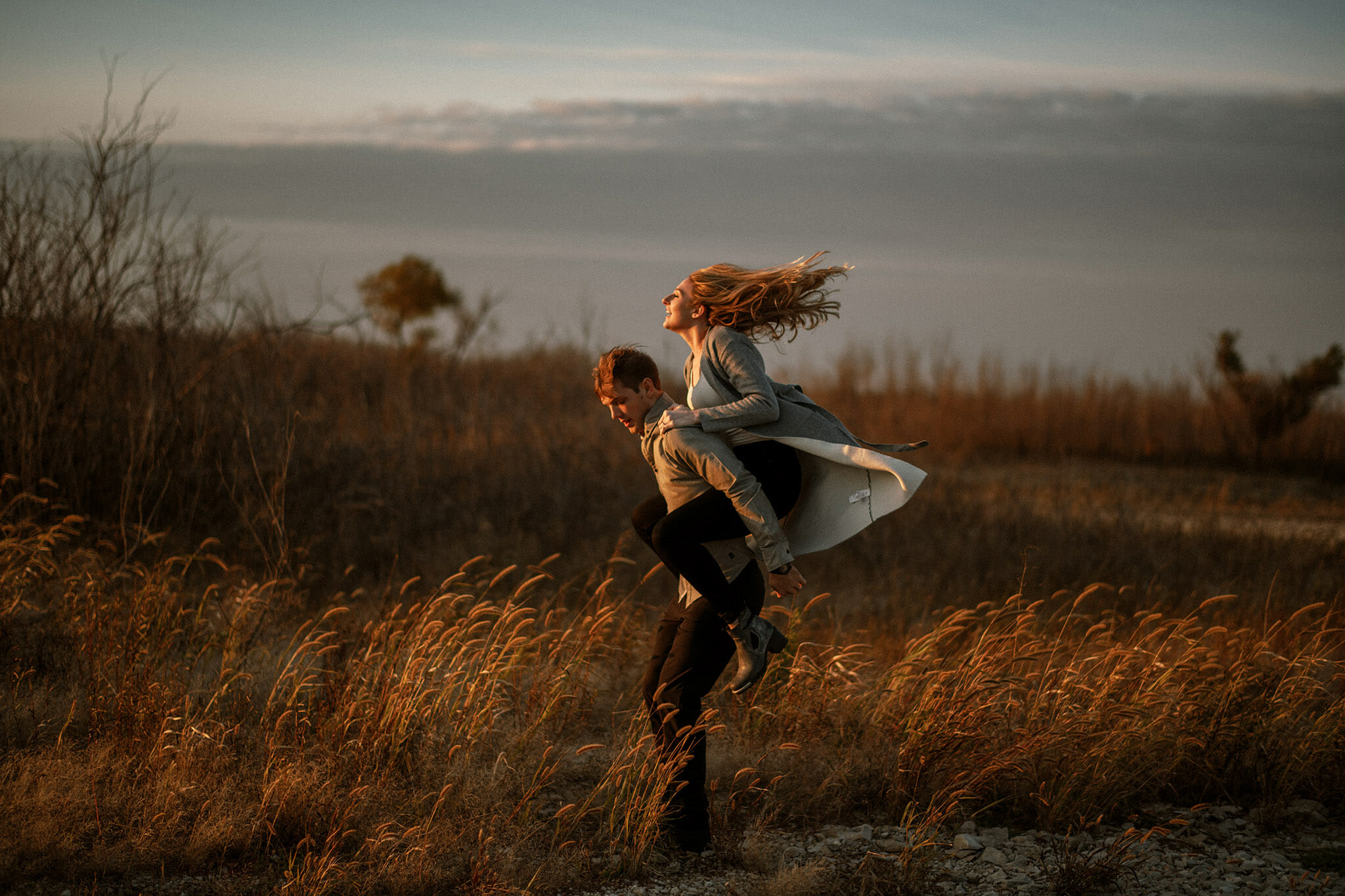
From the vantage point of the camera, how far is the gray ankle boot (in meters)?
3.54

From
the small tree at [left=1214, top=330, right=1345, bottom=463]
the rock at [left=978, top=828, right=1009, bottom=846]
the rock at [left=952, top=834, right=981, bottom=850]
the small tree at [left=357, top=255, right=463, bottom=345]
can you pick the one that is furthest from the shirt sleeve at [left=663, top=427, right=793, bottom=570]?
the small tree at [left=357, top=255, right=463, bottom=345]

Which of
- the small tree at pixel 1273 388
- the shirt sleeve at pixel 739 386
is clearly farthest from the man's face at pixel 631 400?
the small tree at pixel 1273 388

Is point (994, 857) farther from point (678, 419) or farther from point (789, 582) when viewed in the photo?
point (678, 419)

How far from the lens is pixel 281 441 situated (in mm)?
8812

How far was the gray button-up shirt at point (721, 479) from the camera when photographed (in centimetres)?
339

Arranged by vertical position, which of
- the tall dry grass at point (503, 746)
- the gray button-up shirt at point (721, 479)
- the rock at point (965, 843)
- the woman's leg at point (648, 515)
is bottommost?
the rock at point (965, 843)

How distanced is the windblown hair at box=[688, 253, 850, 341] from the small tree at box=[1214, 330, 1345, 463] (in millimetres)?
17172

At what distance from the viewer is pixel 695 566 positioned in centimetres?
348

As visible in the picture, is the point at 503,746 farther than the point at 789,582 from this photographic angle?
Yes

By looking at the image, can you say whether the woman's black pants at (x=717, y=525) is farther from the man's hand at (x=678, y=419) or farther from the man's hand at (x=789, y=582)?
the man's hand at (x=678, y=419)

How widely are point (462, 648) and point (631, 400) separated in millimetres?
1876

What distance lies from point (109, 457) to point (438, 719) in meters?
5.36

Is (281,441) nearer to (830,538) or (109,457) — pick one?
(109,457)

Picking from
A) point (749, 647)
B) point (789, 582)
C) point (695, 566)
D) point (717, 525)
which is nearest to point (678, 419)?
point (717, 525)
